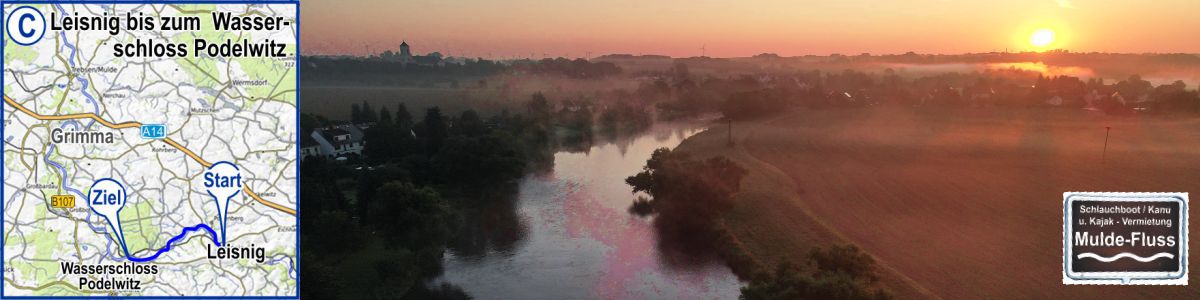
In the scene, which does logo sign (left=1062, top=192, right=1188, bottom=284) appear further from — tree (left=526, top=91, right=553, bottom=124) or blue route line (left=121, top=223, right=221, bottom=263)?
tree (left=526, top=91, right=553, bottom=124)

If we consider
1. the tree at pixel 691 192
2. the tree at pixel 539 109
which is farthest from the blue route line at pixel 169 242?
the tree at pixel 539 109

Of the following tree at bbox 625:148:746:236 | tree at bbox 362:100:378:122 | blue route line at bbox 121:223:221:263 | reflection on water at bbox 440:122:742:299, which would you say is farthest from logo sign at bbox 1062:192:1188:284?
tree at bbox 362:100:378:122

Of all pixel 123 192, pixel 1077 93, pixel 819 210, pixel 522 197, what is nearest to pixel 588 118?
pixel 522 197

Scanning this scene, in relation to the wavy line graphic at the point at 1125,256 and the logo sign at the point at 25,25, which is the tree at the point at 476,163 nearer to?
the logo sign at the point at 25,25

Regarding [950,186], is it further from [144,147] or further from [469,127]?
[144,147]

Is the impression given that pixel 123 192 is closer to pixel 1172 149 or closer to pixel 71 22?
pixel 71 22

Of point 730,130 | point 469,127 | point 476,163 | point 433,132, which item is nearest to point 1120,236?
point 476,163
